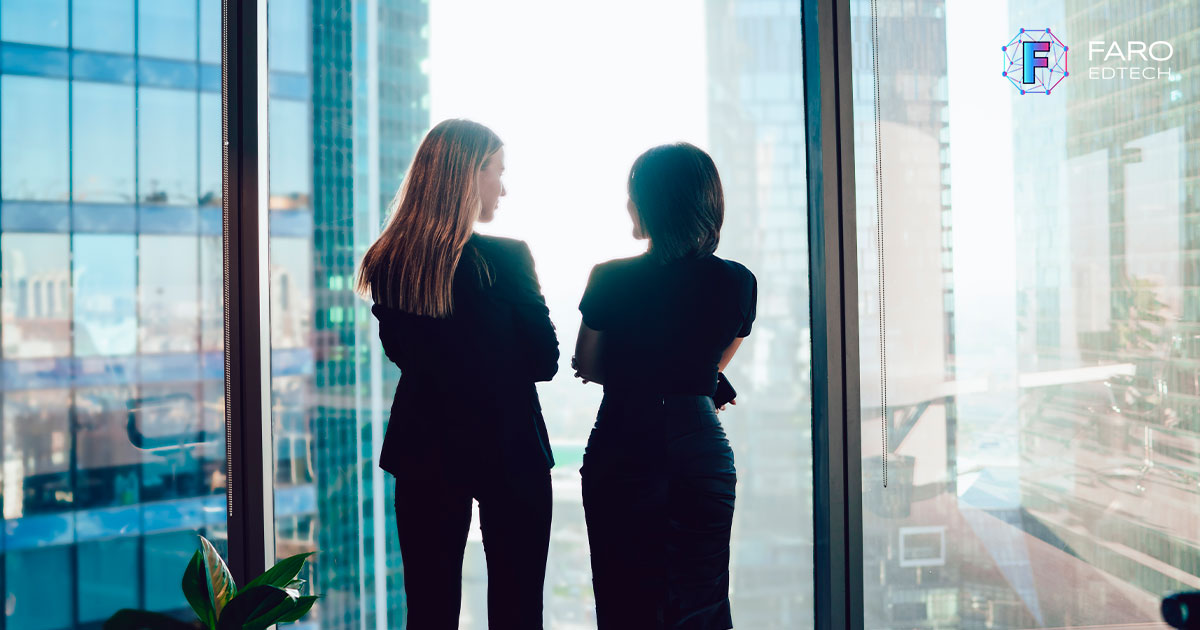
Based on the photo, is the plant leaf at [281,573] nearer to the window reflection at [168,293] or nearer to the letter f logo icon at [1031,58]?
the window reflection at [168,293]

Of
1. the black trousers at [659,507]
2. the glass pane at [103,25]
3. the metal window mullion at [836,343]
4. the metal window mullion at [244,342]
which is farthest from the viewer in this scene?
the glass pane at [103,25]

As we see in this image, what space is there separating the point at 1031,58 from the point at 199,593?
2359mm

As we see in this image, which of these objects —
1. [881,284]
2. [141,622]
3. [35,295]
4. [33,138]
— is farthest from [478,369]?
[33,138]

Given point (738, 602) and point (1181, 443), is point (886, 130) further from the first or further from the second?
point (738, 602)

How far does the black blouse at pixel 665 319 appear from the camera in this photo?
1.29 meters

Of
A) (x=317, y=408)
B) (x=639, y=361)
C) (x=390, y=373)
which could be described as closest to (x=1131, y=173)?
(x=639, y=361)

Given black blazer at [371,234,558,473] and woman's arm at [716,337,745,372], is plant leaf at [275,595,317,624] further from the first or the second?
woman's arm at [716,337,745,372]

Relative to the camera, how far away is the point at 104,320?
174cm

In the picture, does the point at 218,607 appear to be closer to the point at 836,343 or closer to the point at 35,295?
the point at 35,295

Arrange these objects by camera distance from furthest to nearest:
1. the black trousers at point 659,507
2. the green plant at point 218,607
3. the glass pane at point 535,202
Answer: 1. the glass pane at point 535,202
2. the green plant at point 218,607
3. the black trousers at point 659,507

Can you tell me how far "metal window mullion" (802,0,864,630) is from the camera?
61.2 inches

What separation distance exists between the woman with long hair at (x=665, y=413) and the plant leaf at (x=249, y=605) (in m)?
0.67

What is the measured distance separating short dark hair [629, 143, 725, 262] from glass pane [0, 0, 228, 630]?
1216 mm

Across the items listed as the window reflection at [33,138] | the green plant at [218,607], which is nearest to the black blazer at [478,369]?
the green plant at [218,607]
